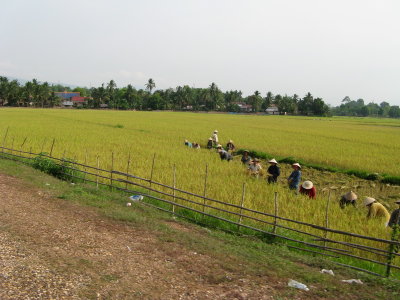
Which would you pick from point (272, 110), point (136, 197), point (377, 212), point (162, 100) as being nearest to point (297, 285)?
point (377, 212)

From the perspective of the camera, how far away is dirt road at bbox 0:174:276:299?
13.1ft

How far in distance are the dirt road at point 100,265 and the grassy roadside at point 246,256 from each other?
0.16 m

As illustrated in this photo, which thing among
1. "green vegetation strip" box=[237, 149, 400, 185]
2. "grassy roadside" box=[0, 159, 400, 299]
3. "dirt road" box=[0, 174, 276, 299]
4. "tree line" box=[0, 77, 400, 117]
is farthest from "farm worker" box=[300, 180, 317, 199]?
"tree line" box=[0, 77, 400, 117]

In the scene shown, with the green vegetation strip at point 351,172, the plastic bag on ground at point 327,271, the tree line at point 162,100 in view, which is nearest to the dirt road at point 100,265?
the plastic bag on ground at point 327,271

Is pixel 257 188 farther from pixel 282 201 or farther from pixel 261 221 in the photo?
pixel 261 221

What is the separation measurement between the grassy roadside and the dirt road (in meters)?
0.16

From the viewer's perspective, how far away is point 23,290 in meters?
3.84

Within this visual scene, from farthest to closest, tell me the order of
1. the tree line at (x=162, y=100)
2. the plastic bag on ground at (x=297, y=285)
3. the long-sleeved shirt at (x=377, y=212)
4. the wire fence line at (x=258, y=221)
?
the tree line at (x=162, y=100), the long-sleeved shirt at (x=377, y=212), the wire fence line at (x=258, y=221), the plastic bag on ground at (x=297, y=285)

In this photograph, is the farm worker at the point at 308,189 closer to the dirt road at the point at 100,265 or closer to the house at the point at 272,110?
the dirt road at the point at 100,265

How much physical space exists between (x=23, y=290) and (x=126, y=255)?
1.49 meters

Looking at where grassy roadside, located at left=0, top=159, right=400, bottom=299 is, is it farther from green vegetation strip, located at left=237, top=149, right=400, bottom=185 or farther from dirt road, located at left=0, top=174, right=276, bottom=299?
green vegetation strip, located at left=237, top=149, right=400, bottom=185

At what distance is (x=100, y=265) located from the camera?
182 inches

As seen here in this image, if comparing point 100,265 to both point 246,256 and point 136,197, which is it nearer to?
point 246,256

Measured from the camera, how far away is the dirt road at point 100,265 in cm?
399
